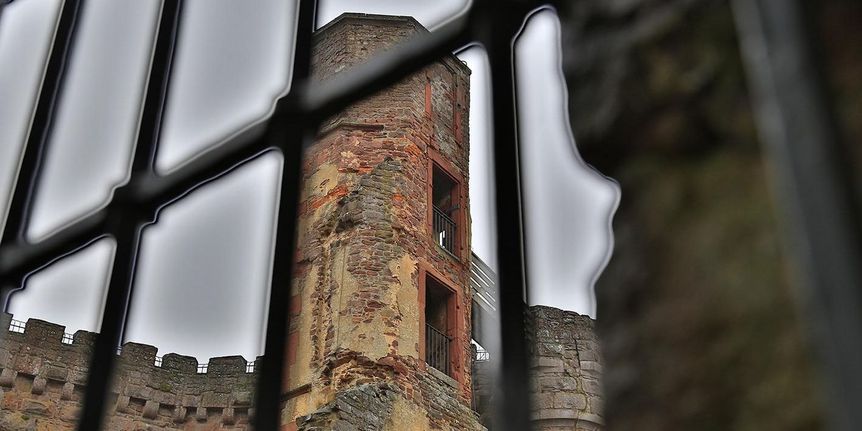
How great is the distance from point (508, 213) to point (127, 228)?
878 millimetres

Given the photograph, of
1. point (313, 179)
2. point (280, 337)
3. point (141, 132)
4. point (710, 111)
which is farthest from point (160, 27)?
point (313, 179)

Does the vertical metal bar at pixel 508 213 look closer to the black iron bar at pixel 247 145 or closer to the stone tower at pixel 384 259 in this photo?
the black iron bar at pixel 247 145

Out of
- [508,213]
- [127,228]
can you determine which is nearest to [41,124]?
[127,228]

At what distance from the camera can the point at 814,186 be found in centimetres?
58

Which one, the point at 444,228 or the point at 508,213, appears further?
the point at 444,228

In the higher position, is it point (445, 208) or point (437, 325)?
point (445, 208)

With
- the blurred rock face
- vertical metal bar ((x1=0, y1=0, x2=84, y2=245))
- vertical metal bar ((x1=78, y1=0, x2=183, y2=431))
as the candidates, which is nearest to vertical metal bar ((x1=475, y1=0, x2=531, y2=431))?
the blurred rock face

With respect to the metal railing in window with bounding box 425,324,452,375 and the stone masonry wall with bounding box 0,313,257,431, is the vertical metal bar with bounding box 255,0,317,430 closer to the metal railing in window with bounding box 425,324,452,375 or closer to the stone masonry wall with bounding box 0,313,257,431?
the metal railing in window with bounding box 425,324,452,375

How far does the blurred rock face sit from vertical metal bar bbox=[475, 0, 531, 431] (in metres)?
0.31

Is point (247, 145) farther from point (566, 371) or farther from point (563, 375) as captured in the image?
point (566, 371)

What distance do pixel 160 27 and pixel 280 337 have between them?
97 centimetres

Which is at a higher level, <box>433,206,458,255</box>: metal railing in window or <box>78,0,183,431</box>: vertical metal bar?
<box>433,206,458,255</box>: metal railing in window

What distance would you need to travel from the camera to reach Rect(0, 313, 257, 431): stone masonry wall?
17875 millimetres

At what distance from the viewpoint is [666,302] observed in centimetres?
80
